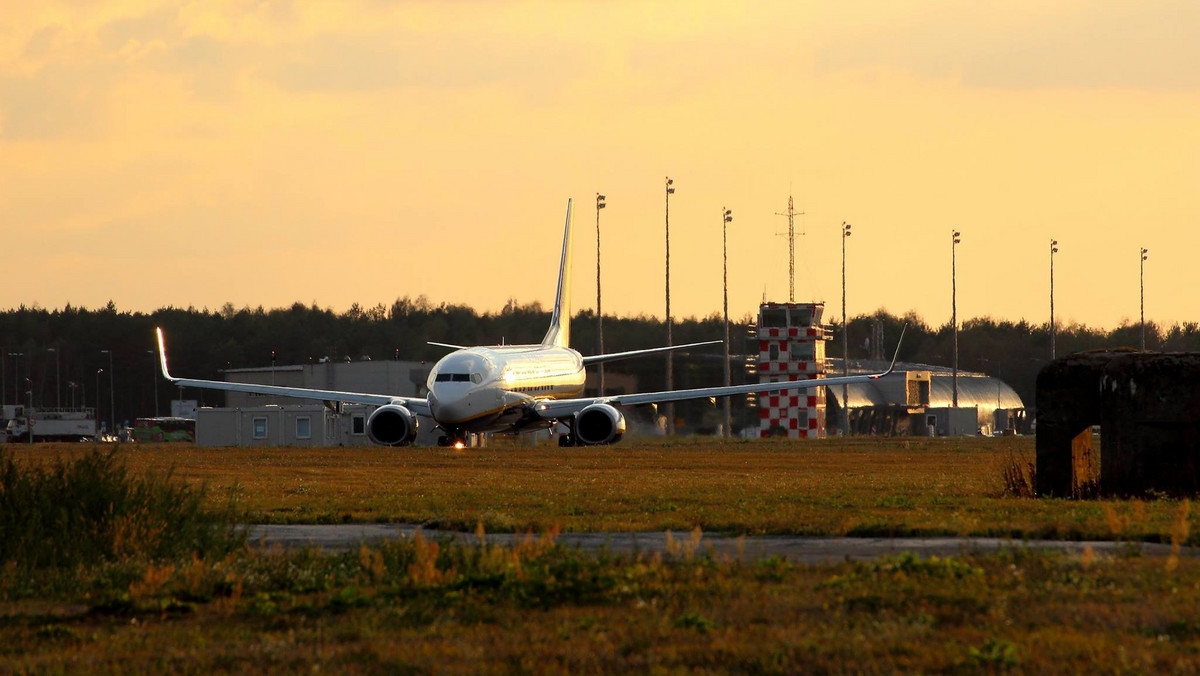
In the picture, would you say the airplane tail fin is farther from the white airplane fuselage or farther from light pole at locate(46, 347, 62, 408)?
light pole at locate(46, 347, 62, 408)

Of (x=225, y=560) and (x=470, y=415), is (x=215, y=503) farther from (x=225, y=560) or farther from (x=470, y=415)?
(x=470, y=415)

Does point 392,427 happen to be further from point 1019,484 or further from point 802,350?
point 802,350

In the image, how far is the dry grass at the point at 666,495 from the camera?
20.8 m

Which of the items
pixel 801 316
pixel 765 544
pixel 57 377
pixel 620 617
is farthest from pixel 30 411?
pixel 620 617

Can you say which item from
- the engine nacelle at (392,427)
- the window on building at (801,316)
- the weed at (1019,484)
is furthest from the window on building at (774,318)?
the weed at (1019,484)

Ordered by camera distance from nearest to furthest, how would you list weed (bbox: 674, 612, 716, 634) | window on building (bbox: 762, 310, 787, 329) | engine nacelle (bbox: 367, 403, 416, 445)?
weed (bbox: 674, 612, 716, 634) → engine nacelle (bbox: 367, 403, 416, 445) → window on building (bbox: 762, 310, 787, 329)

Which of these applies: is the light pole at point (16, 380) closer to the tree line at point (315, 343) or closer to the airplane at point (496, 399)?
the tree line at point (315, 343)

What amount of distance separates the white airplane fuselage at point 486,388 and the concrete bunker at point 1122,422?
109ft

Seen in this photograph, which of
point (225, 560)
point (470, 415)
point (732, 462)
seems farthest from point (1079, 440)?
point (470, 415)

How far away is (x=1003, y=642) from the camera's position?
1091 centimetres

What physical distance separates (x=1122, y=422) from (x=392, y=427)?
124 ft

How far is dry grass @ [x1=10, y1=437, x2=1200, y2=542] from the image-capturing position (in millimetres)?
20812

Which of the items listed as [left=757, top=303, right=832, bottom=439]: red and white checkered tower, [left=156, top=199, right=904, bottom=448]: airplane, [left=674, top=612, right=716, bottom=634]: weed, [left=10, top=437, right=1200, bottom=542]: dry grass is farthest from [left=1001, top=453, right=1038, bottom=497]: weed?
[left=757, top=303, right=832, bottom=439]: red and white checkered tower

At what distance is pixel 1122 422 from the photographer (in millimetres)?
25281
